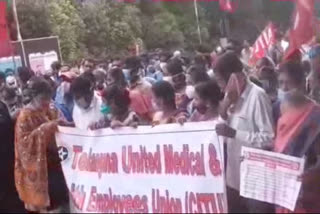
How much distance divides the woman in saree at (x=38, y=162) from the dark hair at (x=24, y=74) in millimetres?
50

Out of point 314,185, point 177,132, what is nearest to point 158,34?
point 177,132

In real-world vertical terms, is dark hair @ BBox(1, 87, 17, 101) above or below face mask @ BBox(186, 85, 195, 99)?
below

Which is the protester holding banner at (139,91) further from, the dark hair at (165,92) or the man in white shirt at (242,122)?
the man in white shirt at (242,122)

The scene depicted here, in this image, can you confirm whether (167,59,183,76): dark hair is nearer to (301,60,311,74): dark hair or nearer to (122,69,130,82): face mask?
(122,69,130,82): face mask

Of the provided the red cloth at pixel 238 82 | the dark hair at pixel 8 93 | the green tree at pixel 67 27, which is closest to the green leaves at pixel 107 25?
the green tree at pixel 67 27

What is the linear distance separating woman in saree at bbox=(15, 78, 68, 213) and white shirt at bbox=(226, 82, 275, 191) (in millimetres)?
914

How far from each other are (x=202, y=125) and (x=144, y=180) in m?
0.40

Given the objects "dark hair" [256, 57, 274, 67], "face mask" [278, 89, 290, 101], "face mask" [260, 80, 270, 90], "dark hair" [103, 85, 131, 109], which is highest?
"dark hair" [256, 57, 274, 67]

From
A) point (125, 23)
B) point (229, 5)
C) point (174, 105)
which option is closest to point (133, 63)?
point (125, 23)

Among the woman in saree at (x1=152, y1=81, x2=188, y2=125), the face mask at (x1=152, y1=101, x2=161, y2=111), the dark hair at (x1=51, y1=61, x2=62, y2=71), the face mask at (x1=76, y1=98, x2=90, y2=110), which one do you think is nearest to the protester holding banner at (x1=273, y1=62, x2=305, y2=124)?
the woman in saree at (x1=152, y1=81, x2=188, y2=125)

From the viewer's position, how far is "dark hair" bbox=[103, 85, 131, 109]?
10.4ft

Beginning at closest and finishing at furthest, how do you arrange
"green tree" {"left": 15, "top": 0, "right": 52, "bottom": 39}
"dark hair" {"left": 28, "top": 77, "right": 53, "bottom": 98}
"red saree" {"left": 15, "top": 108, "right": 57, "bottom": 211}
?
"green tree" {"left": 15, "top": 0, "right": 52, "bottom": 39} → "dark hair" {"left": 28, "top": 77, "right": 53, "bottom": 98} → "red saree" {"left": 15, "top": 108, "right": 57, "bottom": 211}

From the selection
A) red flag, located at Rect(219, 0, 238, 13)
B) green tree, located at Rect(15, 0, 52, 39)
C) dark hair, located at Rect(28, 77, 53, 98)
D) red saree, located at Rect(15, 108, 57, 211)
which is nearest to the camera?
red flag, located at Rect(219, 0, 238, 13)

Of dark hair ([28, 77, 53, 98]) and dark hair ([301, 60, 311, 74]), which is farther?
dark hair ([28, 77, 53, 98])
